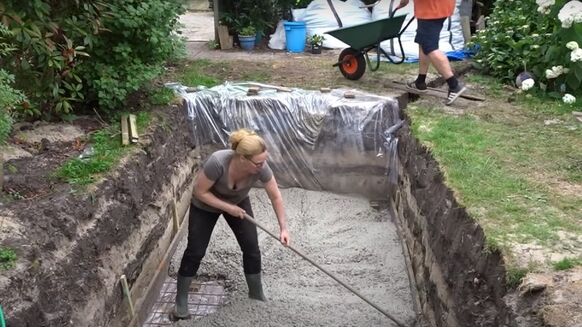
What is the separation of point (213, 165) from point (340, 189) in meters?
2.98

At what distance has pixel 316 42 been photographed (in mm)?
9023

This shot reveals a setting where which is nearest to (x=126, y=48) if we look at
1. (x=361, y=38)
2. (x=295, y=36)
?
(x=361, y=38)

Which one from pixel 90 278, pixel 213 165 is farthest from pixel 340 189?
pixel 90 278

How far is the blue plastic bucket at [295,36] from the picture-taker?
9.12 metres

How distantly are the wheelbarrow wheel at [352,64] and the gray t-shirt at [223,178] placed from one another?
347 cm

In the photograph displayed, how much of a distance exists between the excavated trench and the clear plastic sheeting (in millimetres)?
12

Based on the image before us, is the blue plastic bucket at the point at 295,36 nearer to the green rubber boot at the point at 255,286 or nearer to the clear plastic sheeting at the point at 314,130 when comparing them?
the clear plastic sheeting at the point at 314,130

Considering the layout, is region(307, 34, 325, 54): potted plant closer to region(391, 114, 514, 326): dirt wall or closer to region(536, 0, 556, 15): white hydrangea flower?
region(536, 0, 556, 15): white hydrangea flower

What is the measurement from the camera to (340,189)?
673 centimetres

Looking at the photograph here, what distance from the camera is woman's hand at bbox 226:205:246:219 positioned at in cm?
406

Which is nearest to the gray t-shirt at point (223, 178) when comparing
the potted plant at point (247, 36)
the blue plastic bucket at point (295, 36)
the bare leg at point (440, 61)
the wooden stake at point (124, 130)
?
the wooden stake at point (124, 130)

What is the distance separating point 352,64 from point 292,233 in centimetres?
240

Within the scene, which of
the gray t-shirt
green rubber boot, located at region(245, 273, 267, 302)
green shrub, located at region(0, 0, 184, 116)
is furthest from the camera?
green shrub, located at region(0, 0, 184, 116)

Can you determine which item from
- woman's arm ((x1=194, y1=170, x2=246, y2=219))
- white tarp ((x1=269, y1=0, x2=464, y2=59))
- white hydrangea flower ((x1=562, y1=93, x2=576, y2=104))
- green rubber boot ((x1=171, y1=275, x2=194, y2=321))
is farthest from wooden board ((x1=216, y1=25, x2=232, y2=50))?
woman's arm ((x1=194, y1=170, x2=246, y2=219))
